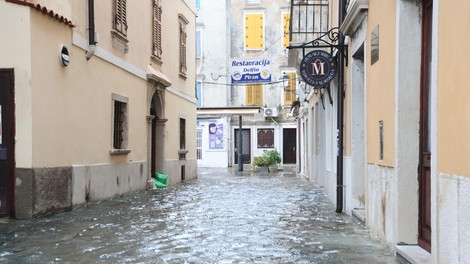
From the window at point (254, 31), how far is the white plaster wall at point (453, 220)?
2956 cm

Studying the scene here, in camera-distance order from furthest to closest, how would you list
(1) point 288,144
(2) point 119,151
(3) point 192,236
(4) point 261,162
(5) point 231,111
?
(1) point 288,144 → (5) point 231,111 → (4) point 261,162 → (2) point 119,151 → (3) point 192,236

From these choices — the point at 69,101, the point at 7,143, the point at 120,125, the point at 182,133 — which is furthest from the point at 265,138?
the point at 7,143

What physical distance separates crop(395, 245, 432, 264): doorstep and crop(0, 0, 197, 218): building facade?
5.57 meters

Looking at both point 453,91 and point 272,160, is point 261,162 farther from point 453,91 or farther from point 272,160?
point 453,91

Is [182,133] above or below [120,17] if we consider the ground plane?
below

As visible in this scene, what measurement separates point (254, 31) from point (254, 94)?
3899 mm

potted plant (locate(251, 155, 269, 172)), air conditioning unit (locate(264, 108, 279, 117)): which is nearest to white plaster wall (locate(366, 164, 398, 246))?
potted plant (locate(251, 155, 269, 172))

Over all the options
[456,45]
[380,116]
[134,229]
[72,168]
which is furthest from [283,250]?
[72,168]

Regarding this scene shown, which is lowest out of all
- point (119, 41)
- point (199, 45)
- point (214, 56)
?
point (119, 41)

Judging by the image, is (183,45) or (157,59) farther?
(183,45)

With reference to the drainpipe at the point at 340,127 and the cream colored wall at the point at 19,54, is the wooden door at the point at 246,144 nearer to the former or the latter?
the drainpipe at the point at 340,127

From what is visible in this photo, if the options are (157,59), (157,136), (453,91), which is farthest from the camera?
(157,136)

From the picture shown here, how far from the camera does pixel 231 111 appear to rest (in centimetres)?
2969

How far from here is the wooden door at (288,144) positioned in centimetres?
3394
